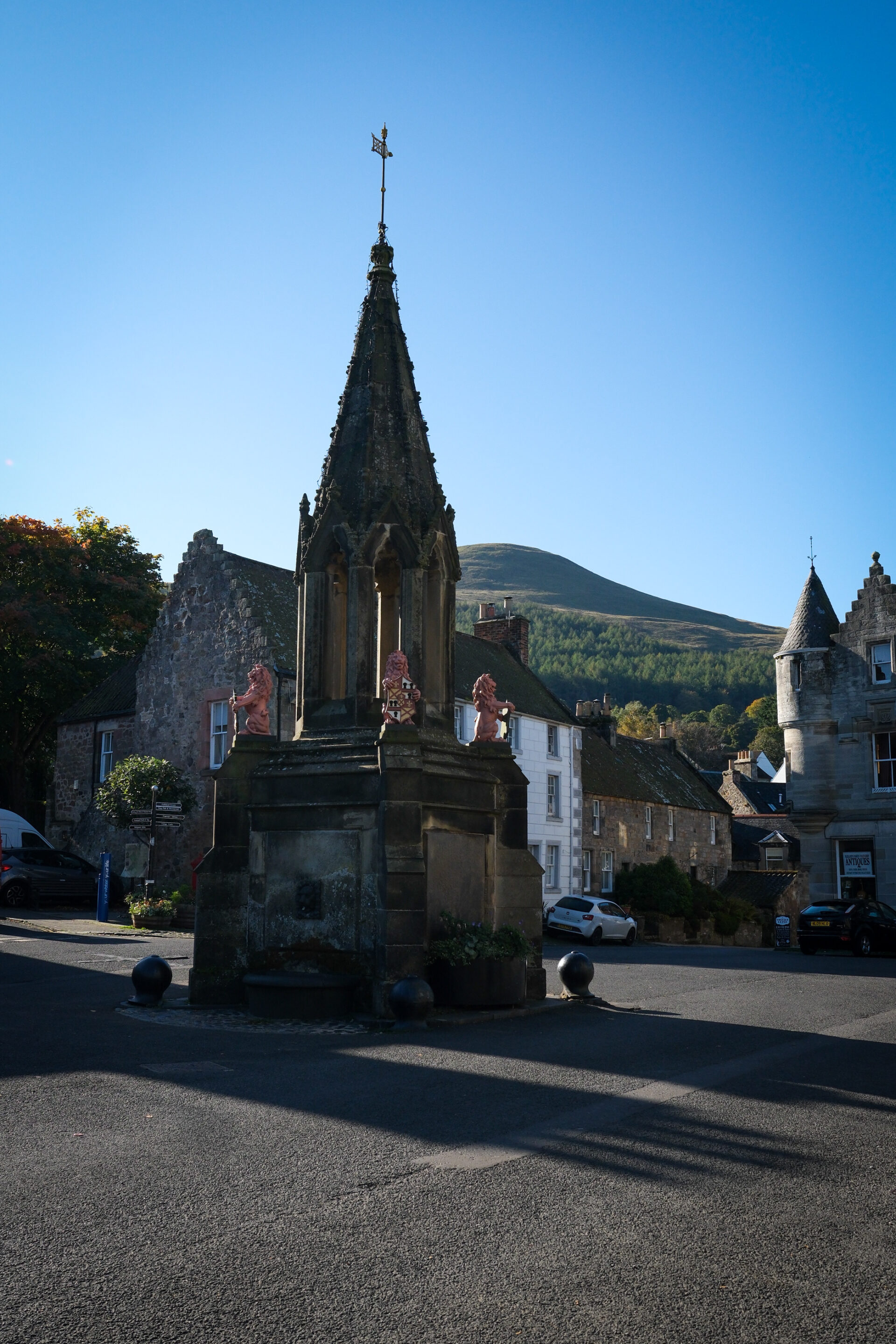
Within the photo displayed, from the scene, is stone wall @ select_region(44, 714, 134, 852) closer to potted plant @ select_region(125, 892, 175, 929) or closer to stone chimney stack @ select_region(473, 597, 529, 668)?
potted plant @ select_region(125, 892, 175, 929)

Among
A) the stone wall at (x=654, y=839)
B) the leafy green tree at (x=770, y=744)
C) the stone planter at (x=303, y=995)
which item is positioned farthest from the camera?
the leafy green tree at (x=770, y=744)

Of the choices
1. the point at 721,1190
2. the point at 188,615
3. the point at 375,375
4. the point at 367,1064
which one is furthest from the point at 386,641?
the point at 188,615

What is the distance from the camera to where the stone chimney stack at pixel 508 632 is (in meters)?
44.8

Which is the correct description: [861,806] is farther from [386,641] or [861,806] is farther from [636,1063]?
[636,1063]

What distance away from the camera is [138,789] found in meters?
31.0

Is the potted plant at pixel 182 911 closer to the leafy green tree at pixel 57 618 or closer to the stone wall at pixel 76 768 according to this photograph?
the stone wall at pixel 76 768

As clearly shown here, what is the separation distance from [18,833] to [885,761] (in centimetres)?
2799

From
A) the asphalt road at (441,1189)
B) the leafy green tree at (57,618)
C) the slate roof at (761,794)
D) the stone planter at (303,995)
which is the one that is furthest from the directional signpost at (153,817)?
the slate roof at (761,794)

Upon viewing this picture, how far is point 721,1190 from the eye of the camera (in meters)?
5.43

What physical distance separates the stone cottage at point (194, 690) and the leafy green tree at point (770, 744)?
95643mm

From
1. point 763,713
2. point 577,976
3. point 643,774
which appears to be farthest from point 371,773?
point 763,713

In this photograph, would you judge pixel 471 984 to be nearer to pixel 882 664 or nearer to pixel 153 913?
Answer: pixel 153 913

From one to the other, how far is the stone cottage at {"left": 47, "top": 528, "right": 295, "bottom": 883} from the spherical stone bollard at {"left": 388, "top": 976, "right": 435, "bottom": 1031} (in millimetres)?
18833

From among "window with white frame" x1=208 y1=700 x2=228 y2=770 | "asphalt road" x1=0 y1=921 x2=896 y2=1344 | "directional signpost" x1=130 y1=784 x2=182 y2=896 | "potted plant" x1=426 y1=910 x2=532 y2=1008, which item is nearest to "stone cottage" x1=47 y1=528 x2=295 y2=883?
"window with white frame" x1=208 y1=700 x2=228 y2=770
